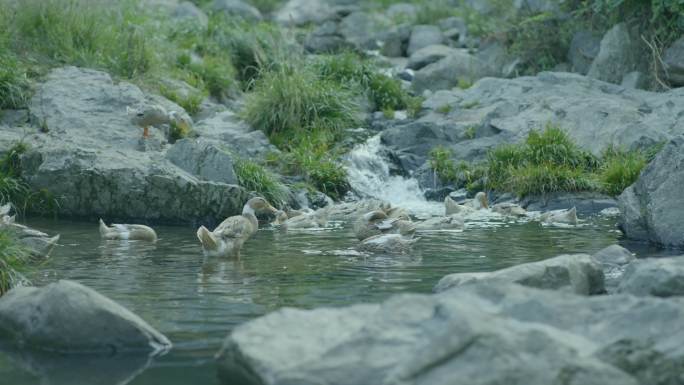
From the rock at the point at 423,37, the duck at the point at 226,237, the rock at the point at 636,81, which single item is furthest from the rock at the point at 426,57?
the duck at the point at 226,237

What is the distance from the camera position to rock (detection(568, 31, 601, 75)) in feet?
76.4

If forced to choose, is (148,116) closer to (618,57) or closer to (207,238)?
(207,238)

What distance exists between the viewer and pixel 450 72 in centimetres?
2494

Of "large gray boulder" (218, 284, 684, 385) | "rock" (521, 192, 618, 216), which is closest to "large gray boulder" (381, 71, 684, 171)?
"rock" (521, 192, 618, 216)

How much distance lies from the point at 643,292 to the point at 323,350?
109 inches

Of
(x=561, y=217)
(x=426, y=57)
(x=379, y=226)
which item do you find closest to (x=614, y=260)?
(x=379, y=226)

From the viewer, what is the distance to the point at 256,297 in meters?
8.88

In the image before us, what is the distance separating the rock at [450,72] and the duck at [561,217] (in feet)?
32.6

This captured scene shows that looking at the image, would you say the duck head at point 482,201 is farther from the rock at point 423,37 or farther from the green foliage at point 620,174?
the rock at point 423,37

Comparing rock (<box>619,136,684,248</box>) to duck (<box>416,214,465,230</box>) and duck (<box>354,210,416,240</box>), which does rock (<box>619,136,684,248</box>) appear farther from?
duck (<box>354,210,416,240</box>)

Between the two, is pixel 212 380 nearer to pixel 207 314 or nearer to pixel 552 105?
pixel 207 314

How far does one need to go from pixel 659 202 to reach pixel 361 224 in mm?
3281

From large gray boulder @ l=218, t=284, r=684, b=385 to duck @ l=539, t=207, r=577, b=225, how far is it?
794 centimetres

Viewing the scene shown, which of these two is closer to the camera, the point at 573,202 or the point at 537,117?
the point at 573,202
